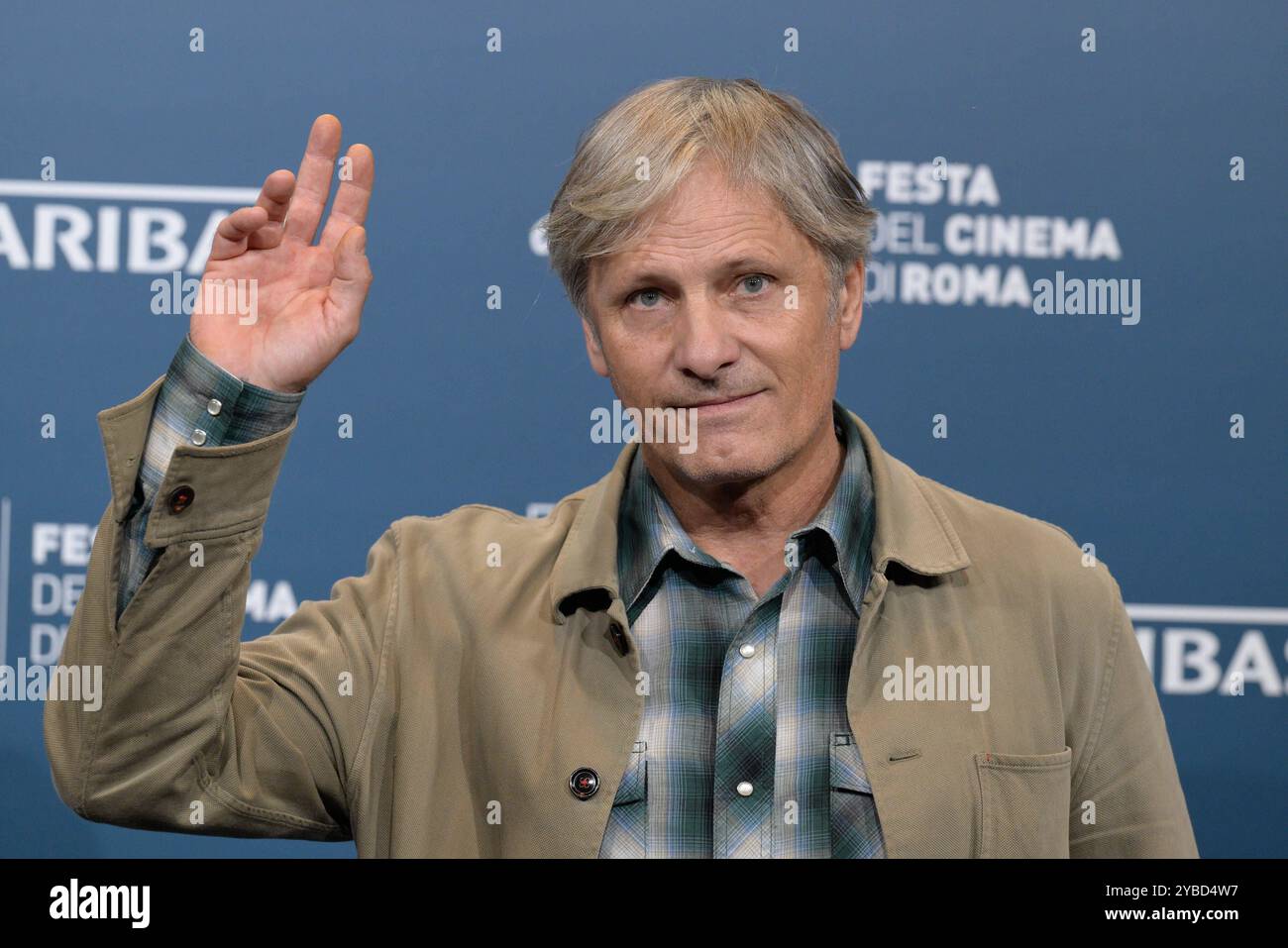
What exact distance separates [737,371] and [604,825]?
0.49 meters

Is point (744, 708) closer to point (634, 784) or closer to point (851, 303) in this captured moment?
point (634, 784)

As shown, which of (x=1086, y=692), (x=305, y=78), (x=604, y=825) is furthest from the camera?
(x=305, y=78)

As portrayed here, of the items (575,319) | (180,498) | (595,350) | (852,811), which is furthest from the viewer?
(575,319)

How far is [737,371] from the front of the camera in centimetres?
156

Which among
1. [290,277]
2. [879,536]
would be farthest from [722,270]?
[290,277]

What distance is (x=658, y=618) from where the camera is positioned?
62.0 inches

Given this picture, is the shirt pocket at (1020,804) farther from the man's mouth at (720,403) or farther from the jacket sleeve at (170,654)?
the jacket sleeve at (170,654)

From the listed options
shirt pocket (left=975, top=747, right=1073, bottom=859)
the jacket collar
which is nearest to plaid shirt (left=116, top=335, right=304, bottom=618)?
the jacket collar

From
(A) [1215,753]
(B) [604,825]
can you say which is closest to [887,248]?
(A) [1215,753]

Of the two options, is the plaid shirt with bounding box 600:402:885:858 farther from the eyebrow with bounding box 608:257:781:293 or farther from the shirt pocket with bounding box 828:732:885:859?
the eyebrow with bounding box 608:257:781:293

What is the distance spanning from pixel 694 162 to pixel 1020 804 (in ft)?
2.49

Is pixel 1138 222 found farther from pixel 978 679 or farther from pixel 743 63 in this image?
pixel 978 679

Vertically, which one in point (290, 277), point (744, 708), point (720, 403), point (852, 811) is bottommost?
point (852, 811)

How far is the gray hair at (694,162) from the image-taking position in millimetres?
1576
